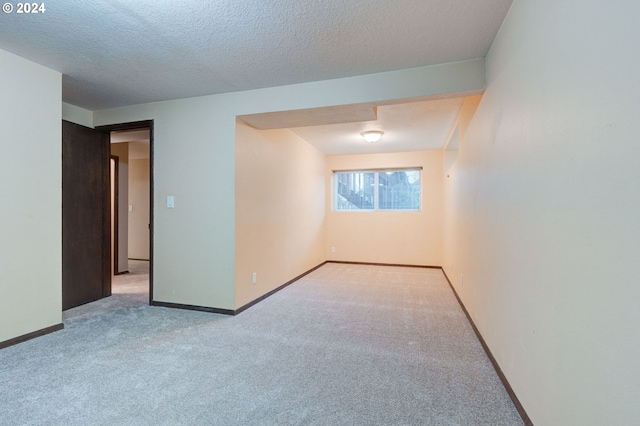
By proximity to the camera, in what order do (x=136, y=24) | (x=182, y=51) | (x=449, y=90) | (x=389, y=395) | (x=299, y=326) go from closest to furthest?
(x=389, y=395)
(x=136, y=24)
(x=182, y=51)
(x=449, y=90)
(x=299, y=326)

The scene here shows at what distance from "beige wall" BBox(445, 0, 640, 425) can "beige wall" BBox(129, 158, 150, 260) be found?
6.98 metres

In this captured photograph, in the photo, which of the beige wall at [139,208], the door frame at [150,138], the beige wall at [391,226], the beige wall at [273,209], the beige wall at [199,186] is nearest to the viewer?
the beige wall at [199,186]

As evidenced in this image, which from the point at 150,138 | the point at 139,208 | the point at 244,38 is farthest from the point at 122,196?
the point at 244,38

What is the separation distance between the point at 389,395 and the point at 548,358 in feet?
2.86

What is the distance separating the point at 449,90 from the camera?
96.9 inches

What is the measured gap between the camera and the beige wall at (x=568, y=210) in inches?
33.3

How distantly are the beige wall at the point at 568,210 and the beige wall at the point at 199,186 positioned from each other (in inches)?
71.5

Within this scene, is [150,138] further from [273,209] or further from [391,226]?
[391,226]

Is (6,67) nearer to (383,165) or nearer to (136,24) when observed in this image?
(136,24)

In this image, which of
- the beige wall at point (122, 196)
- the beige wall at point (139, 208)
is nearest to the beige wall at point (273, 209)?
the beige wall at point (122, 196)

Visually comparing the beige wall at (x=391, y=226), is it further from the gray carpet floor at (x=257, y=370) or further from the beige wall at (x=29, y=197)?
the beige wall at (x=29, y=197)

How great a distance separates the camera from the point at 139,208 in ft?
22.1

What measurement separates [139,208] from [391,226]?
5714mm

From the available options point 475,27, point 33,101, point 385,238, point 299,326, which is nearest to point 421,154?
point 385,238
